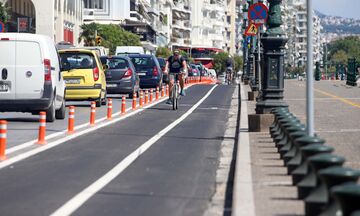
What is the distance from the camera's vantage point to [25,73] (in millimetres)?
21328

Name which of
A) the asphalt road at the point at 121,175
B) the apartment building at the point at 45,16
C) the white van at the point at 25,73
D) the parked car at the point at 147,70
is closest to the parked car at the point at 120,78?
the parked car at the point at 147,70

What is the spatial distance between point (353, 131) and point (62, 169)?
23.9 feet

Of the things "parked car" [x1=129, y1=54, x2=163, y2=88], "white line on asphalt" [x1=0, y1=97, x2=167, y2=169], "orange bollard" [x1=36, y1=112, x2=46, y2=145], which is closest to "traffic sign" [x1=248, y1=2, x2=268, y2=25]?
"white line on asphalt" [x1=0, y1=97, x2=167, y2=169]

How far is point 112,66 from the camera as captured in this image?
1405 inches

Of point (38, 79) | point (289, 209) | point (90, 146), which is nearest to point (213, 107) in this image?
point (38, 79)

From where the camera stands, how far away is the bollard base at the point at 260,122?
1764 cm

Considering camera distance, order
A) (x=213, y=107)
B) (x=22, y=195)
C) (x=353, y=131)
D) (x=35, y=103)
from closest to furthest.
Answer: (x=22, y=195) < (x=353, y=131) < (x=35, y=103) < (x=213, y=107)

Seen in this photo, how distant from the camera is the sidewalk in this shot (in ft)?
26.9

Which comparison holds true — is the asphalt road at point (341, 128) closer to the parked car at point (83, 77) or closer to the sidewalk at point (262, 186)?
the sidewalk at point (262, 186)

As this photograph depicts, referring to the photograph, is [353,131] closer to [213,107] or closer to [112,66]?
[213,107]

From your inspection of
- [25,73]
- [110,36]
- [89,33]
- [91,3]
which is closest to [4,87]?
[25,73]

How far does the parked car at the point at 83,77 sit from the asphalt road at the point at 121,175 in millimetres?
9157

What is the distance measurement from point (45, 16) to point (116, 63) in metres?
43.1

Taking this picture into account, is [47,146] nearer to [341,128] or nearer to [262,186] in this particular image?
[341,128]
